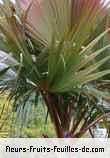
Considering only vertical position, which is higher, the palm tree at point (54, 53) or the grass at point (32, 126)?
the palm tree at point (54, 53)

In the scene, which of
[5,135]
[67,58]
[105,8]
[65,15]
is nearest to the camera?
[67,58]

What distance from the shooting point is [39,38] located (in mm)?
1623

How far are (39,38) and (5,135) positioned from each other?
667mm

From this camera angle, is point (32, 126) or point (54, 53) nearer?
point (54, 53)

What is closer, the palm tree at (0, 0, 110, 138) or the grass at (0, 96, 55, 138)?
the palm tree at (0, 0, 110, 138)

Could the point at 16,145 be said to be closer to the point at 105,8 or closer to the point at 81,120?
A: the point at 81,120

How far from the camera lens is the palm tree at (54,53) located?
55.0 inches

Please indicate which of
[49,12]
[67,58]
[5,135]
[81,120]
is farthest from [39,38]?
[5,135]

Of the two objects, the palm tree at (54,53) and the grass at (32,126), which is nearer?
the palm tree at (54,53)

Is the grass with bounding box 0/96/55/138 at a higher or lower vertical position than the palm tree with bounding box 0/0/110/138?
lower

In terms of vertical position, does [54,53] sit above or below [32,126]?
above

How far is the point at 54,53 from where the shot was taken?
138cm

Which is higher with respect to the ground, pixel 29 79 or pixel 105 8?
pixel 105 8

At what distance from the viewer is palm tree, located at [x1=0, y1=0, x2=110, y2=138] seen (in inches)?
55.0
